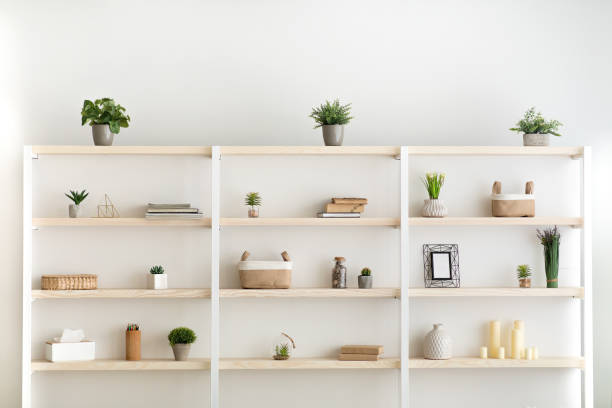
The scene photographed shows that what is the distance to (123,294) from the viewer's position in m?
4.12

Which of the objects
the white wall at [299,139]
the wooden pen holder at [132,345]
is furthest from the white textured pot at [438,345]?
the wooden pen holder at [132,345]

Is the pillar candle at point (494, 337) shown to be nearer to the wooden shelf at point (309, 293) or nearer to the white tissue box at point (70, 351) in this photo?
the wooden shelf at point (309, 293)

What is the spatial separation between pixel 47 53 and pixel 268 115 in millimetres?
1403

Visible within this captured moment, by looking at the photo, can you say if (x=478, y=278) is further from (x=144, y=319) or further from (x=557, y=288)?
(x=144, y=319)

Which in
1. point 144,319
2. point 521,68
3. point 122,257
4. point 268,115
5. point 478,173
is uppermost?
point 521,68

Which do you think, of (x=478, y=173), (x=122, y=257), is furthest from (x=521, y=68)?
(x=122, y=257)

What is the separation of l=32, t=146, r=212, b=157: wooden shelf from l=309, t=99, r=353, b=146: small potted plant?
26.3 inches

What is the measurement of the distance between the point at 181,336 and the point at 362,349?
1.02 meters

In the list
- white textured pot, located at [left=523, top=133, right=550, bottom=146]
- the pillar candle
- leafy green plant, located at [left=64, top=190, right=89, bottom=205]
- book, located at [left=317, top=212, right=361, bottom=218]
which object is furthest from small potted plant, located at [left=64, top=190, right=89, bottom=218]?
white textured pot, located at [left=523, top=133, right=550, bottom=146]

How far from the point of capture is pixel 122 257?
4316mm

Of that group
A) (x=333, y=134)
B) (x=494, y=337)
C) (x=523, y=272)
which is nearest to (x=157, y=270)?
(x=333, y=134)

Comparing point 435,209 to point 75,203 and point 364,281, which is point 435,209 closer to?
point 364,281

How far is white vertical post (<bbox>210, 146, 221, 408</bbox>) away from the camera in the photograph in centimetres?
412

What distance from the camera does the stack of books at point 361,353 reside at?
420 centimetres
